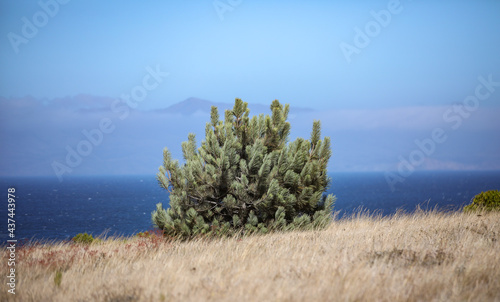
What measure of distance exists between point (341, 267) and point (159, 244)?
4.60 meters

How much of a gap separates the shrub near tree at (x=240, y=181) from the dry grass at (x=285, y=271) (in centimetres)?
167

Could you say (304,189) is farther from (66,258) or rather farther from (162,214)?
(66,258)

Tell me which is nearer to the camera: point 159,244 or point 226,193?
point 159,244

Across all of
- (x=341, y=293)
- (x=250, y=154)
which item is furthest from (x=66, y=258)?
(x=341, y=293)

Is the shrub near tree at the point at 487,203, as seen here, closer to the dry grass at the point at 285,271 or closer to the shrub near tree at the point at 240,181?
the dry grass at the point at 285,271

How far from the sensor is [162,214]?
10320 millimetres

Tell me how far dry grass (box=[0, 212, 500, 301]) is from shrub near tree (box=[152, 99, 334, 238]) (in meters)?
1.67

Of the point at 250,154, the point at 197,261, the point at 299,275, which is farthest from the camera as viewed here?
the point at 250,154

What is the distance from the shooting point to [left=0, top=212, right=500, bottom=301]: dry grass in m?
5.02

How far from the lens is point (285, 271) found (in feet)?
19.0

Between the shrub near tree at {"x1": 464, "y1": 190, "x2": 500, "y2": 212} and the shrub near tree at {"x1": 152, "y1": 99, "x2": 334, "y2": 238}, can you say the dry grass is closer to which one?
the shrub near tree at {"x1": 152, "y1": 99, "x2": 334, "y2": 238}

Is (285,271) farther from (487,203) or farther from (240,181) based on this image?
(487,203)

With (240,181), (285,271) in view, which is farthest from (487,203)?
(285,271)

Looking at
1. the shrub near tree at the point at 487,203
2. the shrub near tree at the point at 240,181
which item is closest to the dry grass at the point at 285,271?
the shrub near tree at the point at 240,181
